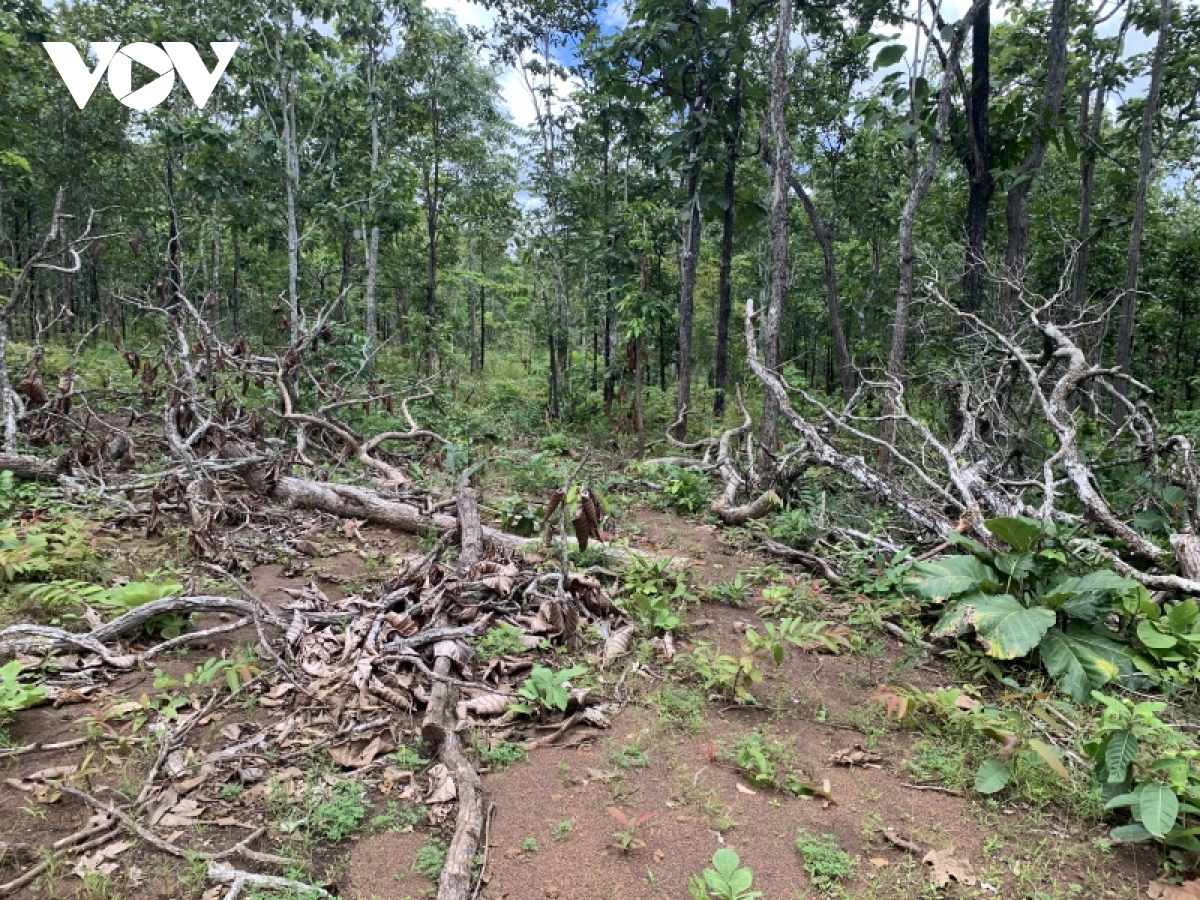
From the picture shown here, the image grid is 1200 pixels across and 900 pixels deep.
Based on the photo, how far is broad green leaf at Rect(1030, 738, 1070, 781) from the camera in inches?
106

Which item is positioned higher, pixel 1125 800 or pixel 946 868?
pixel 1125 800

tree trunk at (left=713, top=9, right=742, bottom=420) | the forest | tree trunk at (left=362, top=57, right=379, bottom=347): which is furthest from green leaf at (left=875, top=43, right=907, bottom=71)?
tree trunk at (left=362, top=57, right=379, bottom=347)

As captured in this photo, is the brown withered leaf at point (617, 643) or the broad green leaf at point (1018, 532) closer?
the brown withered leaf at point (617, 643)

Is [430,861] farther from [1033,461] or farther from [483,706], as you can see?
[1033,461]

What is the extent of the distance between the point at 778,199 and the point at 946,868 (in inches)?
295

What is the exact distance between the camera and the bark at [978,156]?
7.98m

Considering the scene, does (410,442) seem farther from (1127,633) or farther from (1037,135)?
(1037,135)

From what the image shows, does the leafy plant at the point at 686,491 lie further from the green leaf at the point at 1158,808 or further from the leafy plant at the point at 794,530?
the green leaf at the point at 1158,808

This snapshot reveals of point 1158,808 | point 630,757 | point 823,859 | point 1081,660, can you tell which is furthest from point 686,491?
point 1158,808

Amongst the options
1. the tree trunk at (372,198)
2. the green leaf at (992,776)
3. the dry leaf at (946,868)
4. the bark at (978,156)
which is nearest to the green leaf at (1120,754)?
the green leaf at (992,776)

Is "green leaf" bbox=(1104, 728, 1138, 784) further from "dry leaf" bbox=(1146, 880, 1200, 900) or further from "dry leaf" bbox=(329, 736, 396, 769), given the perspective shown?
"dry leaf" bbox=(329, 736, 396, 769)

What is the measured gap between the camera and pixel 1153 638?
347 centimetres

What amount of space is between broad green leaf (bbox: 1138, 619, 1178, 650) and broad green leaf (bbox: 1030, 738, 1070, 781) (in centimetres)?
118

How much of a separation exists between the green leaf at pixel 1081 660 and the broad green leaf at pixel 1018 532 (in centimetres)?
54
